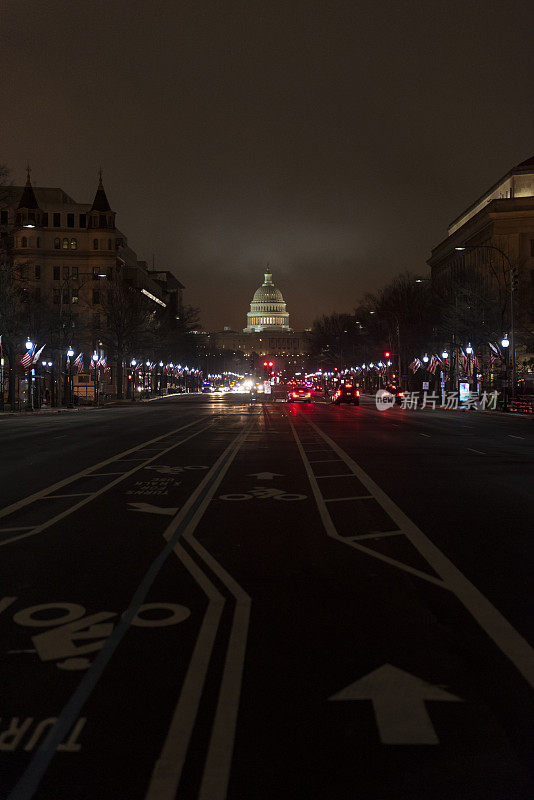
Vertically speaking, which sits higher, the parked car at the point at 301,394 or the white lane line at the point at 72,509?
the parked car at the point at 301,394

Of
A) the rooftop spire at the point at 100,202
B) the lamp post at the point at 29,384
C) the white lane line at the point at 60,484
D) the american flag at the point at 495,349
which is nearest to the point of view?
the white lane line at the point at 60,484

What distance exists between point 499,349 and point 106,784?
70.3 m

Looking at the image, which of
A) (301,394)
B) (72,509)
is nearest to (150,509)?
(72,509)

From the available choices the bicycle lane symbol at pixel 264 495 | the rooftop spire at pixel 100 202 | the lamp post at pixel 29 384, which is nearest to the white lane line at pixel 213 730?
the bicycle lane symbol at pixel 264 495

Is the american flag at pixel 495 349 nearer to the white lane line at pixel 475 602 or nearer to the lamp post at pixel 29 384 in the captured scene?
the lamp post at pixel 29 384

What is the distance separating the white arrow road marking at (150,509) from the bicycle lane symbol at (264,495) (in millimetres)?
1312

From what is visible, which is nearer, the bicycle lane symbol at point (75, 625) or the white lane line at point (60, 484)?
the bicycle lane symbol at point (75, 625)

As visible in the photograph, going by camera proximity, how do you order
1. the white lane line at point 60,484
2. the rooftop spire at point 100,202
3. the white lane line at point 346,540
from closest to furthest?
the white lane line at point 346,540
the white lane line at point 60,484
the rooftop spire at point 100,202

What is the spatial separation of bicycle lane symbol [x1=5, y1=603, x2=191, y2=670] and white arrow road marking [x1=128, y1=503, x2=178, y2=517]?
5191 millimetres

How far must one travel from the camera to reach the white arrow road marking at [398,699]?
4566 mm

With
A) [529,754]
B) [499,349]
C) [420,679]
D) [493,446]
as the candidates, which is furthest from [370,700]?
[499,349]

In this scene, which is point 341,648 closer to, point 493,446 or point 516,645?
point 516,645

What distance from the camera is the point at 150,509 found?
12.9m
